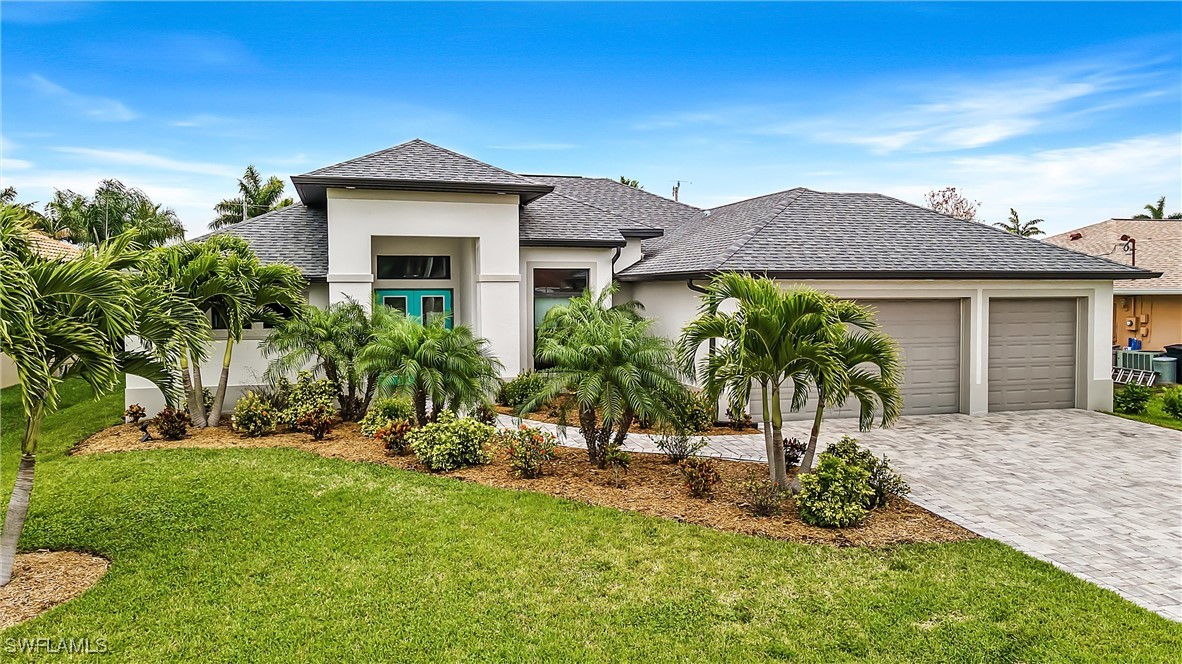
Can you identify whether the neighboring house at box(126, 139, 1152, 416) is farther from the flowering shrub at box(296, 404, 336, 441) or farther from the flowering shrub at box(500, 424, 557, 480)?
the flowering shrub at box(500, 424, 557, 480)

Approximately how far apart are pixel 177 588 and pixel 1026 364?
14651 mm

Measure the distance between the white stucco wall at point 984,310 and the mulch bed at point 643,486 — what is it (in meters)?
5.05

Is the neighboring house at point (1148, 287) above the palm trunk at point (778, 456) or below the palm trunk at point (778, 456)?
above

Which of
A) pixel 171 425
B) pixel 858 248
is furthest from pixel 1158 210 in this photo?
pixel 171 425

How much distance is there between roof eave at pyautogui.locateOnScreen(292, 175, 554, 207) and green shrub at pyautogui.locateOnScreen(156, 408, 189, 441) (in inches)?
185

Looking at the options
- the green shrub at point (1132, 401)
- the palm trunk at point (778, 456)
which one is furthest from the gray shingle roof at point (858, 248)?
the palm trunk at point (778, 456)

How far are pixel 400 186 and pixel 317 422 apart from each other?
15.9ft

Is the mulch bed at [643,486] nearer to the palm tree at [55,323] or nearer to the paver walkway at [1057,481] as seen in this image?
the paver walkway at [1057,481]

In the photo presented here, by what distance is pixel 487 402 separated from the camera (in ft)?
32.9

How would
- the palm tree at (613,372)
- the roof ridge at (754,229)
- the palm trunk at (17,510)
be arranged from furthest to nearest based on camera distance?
the roof ridge at (754,229)
the palm tree at (613,372)
the palm trunk at (17,510)

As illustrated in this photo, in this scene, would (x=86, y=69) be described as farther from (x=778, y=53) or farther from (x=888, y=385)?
(x=888, y=385)

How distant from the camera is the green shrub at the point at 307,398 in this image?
11.1m

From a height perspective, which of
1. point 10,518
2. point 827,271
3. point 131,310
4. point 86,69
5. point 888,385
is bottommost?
point 10,518

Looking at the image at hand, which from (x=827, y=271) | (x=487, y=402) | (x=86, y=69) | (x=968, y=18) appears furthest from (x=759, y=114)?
(x=86, y=69)
